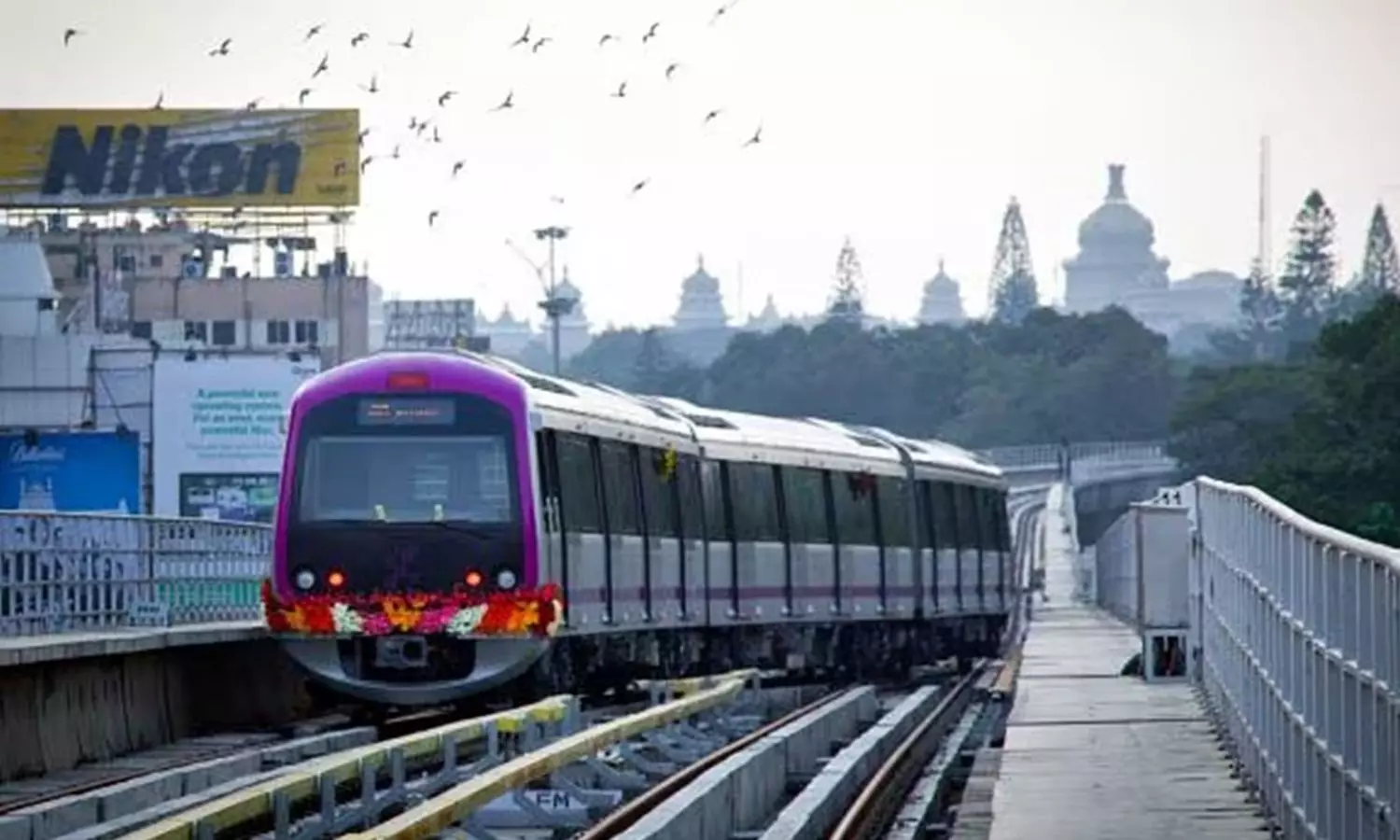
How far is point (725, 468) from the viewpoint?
130ft

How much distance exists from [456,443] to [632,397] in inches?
313

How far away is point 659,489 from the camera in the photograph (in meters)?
36.2

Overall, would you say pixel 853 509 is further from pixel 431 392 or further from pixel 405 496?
pixel 405 496

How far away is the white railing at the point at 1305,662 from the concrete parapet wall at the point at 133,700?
7.35 m

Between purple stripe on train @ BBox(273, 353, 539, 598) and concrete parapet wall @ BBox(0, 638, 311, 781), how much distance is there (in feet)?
4.01

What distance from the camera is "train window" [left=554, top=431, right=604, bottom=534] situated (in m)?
31.7

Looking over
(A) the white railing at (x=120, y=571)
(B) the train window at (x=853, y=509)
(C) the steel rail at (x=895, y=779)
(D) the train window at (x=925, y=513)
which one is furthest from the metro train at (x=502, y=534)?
(D) the train window at (x=925, y=513)

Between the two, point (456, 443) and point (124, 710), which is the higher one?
point (456, 443)

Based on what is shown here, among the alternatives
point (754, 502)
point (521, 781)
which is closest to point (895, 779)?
point (521, 781)

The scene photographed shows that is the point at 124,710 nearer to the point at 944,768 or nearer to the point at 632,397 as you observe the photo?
the point at 944,768

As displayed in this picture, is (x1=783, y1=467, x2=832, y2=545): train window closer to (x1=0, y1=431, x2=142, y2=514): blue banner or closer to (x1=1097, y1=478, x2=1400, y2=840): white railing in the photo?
(x1=1097, y1=478, x2=1400, y2=840): white railing

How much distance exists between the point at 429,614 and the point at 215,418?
45619 mm

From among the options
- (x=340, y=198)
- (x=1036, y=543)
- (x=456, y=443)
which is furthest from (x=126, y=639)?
(x=1036, y=543)

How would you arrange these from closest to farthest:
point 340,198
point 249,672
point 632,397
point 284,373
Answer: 1. point 249,672
2. point 632,397
3. point 284,373
4. point 340,198
